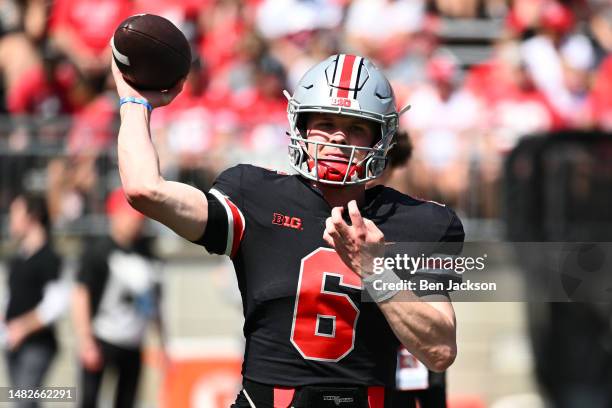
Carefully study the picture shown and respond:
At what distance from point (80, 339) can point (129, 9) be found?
3786mm

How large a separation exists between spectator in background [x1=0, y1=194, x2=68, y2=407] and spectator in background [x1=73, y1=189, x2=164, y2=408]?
0.26 metres

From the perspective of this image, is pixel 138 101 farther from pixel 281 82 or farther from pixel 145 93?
pixel 281 82

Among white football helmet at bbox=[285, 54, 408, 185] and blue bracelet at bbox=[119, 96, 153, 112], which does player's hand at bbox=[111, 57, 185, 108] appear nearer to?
blue bracelet at bbox=[119, 96, 153, 112]

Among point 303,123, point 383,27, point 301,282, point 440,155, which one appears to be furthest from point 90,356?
point 301,282

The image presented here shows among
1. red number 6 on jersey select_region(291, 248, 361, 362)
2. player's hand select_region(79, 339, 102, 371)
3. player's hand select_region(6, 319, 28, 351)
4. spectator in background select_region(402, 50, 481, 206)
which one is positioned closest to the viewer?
red number 6 on jersey select_region(291, 248, 361, 362)

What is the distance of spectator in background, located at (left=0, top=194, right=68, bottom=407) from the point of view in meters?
9.05

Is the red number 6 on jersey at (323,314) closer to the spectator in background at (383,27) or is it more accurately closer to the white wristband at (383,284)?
the white wristband at (383,284)

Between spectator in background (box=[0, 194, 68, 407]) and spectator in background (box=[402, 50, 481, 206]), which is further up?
spectator in background (box=[402, 50, 481, 206])

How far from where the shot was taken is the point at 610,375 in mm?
8992

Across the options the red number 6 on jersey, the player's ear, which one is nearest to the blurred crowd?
the player's ear

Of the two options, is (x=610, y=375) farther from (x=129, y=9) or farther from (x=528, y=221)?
(x=129, y=9)

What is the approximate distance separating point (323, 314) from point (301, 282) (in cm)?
13

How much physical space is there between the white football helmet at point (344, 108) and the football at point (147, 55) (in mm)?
478

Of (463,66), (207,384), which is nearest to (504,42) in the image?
(463,66)
